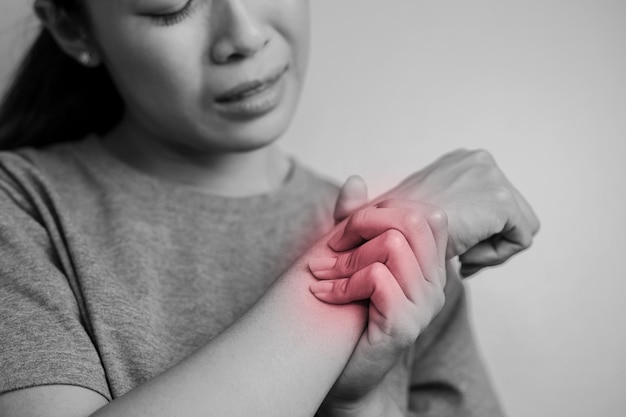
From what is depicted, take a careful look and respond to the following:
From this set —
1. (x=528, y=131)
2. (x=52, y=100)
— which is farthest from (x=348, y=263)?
(x=528, y=131)

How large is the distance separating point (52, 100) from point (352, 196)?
0.63 metres

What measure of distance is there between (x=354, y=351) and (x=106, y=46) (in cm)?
58

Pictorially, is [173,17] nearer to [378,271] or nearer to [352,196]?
Result: [352,196]

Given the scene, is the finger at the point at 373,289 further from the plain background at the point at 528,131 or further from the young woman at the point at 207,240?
the plain background at the point at 528,131

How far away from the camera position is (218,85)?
0.98m

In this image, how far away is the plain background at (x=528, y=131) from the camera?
152 cm

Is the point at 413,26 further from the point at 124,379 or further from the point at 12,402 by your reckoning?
the point at 12,402

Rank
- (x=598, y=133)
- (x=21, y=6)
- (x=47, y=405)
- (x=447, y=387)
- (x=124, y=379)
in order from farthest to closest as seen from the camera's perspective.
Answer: (x=598, y=133) < (x=21, y=6) < (x=447, y=387) < (x=124, y=379) < (x=47, y=405)

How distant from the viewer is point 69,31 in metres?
1.11

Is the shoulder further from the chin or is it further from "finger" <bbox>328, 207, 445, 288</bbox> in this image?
"finger" <bbox>328, 207, 445, 288</bbox>

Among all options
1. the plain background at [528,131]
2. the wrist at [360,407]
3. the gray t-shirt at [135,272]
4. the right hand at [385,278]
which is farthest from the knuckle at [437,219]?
the plain background at [528,131]

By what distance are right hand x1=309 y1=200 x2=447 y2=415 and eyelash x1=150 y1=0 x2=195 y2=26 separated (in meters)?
0.36

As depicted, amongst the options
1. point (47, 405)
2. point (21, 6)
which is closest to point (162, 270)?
point (47, 405)

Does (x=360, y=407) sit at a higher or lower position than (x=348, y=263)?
lower
